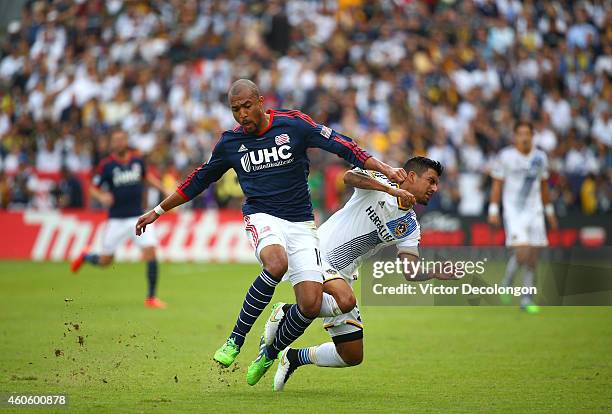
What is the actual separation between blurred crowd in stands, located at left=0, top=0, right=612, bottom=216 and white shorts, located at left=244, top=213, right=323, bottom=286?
15618 millimetres

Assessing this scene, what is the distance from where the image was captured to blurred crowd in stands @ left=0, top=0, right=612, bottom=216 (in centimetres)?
2586

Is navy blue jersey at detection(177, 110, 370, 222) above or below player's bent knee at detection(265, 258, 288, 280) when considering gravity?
above

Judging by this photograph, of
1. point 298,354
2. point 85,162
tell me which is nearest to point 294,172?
point 298,354

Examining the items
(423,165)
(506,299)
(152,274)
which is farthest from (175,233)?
(423,165)

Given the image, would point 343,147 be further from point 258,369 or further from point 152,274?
point 152,274

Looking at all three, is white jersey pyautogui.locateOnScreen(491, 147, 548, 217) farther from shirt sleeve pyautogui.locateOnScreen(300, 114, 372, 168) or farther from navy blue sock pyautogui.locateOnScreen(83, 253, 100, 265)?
shirt sleeve pyautogui.locateOnScreen(300, 114, 372, 168)

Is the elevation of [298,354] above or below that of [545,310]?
above

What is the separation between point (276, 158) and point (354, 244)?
110 cm

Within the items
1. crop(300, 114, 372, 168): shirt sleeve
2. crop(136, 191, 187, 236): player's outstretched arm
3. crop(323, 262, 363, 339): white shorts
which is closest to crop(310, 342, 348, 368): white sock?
crop(323, 262, 363, 339): white shorts

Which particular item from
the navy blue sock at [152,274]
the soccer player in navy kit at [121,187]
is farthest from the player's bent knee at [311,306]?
the soccer player in navy kit at [121,187]

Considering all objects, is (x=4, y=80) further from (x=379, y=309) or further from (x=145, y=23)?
(x=379, y=309)

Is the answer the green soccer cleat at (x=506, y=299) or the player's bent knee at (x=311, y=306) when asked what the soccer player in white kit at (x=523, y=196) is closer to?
the green soccer cleat at (x=506, y=299)

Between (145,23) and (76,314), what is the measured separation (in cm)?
1597

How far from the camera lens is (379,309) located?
17.1 m
